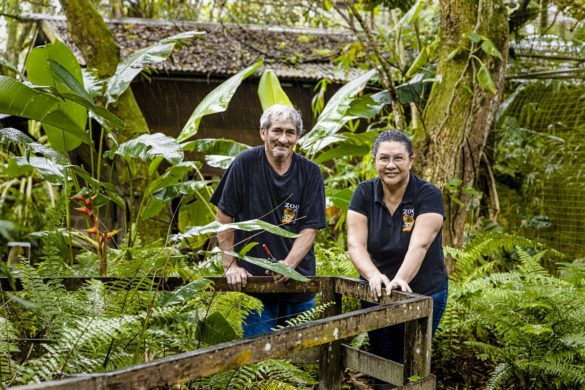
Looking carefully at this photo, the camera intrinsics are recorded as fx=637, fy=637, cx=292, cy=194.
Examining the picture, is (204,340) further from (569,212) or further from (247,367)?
(569,212)

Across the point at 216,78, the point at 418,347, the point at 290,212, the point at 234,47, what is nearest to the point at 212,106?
the point at 290,212

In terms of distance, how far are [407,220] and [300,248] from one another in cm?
52

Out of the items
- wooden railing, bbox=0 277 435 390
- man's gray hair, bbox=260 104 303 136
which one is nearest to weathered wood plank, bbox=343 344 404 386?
wooden railing, bbox=0 277 435 390

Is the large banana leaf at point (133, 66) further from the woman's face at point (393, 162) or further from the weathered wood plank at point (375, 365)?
the weathered wood plank at point (375, 365)

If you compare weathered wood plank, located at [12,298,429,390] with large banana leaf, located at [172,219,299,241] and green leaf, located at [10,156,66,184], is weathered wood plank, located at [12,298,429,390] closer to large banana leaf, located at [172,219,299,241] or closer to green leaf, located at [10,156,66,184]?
large banana leaf, located at [172,219,299,241]

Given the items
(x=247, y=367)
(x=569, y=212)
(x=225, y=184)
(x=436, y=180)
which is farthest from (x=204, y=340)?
(x=569, y=212)

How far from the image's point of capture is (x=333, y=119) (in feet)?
15.8

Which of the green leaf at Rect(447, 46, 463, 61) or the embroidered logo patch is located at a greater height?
the green leaf at Rect(447, 46, 463, 61)

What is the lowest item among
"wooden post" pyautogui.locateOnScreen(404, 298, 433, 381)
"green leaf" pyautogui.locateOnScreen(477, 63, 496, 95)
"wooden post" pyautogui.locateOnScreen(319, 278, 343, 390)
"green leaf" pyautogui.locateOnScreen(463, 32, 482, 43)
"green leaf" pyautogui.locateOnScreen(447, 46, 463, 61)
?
"wooden post" pyautogui.locateOnScreen(319, 278, 343, 390)

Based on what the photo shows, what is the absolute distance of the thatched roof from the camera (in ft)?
26.1

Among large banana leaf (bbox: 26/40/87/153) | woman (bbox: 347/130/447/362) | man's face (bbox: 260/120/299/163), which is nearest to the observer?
woman (bbox: 347/130/447/362)

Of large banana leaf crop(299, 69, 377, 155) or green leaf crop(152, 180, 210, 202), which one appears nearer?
green leaf crop(152, 180, 210, 202)

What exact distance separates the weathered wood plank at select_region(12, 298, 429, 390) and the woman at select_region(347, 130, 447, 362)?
54 cm

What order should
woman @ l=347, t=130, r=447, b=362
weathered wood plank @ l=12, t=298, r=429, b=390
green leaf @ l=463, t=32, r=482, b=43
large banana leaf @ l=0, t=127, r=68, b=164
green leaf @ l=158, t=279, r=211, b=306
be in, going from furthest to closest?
green leaf @ l=463, t=32, r=482, b=43 → large banana leaf @ l=0, t=127, r=68, b=164 → woman @ l=347, t=130, r=447, b=362 → green leaf @ l=158, t=279, r=211, b=306 → weathered wood plank @ l=12, t=298, r=429, b=390
